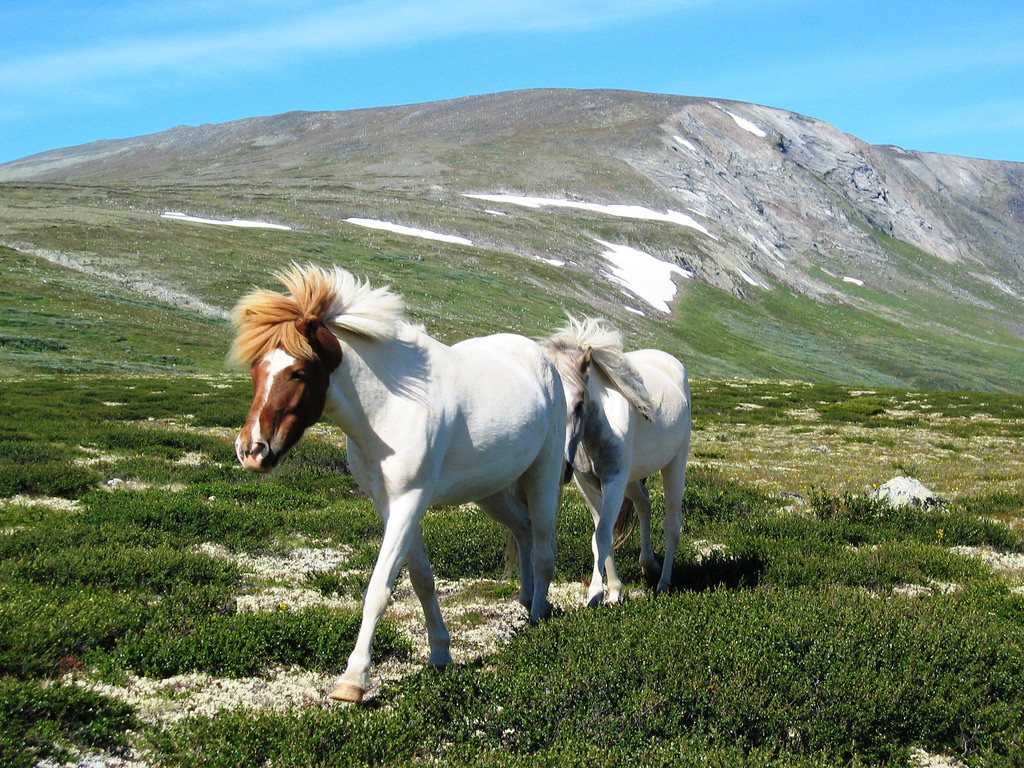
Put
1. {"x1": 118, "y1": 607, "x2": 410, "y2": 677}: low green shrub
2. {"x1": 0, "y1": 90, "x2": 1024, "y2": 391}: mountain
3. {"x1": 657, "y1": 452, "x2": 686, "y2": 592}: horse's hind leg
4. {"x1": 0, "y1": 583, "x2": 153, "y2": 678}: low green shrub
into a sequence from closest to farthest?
{"x1": 0, "y1": 583, "x2": 153, "y2": 678}: low green shrub < {"x1": 118, "y1": 607, "x2": 410, "y2": 677}: low green shrub < {"x1": 657, "y1": 452, "x2": 686, "y2": 592}: horse's hind leg < {"x1": 0, "y1": 90, "x2": 1024, "y2": 391}: mountain

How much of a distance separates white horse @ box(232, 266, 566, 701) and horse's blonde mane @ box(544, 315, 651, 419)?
62.1 inches

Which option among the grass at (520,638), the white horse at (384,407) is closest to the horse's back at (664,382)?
the grass at (520,638)

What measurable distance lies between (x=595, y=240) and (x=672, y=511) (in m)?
110

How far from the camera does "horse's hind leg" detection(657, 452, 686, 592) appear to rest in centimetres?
951

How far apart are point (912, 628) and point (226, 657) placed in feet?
17.3

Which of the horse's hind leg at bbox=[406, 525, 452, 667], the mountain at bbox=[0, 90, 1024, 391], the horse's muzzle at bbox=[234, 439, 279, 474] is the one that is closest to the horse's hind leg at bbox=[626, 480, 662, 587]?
the horse's hind leg at bbox=[406, 525, 452, 667]

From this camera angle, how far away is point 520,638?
6449 millimetres

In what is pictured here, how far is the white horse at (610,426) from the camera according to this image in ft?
27.8

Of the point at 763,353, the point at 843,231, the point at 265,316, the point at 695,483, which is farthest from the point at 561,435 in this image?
the point at 843,231

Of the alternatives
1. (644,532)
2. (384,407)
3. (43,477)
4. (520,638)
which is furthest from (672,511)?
(43,477)

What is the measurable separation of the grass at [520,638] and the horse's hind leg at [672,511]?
1.00ft

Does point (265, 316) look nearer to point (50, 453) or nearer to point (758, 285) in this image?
point (50, 453)

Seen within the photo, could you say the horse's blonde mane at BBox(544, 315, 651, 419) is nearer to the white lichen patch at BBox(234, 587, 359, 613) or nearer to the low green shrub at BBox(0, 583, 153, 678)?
the white lichen patch at BBox(234, 587, 359, 613)

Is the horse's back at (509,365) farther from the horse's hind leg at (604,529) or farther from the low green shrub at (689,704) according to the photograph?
the low green shrub at (689,704)
